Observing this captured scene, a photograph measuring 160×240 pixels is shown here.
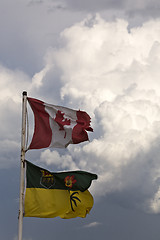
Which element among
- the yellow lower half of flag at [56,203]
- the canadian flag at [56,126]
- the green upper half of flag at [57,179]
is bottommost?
the yellow lower half of flag at [56,203]

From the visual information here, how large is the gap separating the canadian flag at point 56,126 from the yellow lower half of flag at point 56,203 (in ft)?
9.63

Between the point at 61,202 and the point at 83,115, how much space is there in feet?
19.9

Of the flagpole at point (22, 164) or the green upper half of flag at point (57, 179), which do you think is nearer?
Result: the flagpole at point (22, 164)

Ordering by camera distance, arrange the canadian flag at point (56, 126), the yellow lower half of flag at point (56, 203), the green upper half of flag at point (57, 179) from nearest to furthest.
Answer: the yellow lower half of flag at point (56, 203) < the green upper half of flag at point (57, 179) < the canadian flag at point (56, 126)

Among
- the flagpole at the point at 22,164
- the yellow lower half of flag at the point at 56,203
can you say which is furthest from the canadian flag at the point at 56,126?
the yellow lower half of flag at the point at 56,203

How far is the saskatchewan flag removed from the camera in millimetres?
24766

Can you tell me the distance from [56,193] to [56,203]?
0.62 m

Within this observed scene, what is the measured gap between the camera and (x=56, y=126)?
1041 inches

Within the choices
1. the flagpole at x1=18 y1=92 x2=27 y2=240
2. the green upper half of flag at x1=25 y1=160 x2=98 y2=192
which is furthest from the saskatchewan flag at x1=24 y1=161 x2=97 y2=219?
the flagpole at x1=18 y1=92 x2=27 y2=240

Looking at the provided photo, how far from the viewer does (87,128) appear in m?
27.5

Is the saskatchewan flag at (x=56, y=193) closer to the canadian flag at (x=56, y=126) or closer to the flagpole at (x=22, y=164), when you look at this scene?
the flagpole at (x=22, y=164)

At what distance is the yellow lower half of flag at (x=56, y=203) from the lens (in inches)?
969

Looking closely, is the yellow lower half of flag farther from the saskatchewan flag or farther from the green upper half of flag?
the green upper half of flag

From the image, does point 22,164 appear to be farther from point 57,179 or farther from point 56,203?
point 56,203
